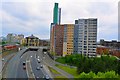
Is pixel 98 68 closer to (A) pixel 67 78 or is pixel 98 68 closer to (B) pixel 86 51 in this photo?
(A) pixel 67 78

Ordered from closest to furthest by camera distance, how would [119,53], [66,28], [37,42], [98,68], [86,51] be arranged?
[98,68], [119,53], [86,51], [66,28], [37,42]

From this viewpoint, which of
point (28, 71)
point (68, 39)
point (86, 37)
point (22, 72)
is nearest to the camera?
point (22, 72)

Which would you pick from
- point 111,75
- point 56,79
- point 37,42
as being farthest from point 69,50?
point 37,42

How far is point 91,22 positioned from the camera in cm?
3064

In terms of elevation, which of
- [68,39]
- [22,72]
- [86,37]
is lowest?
[22,72]

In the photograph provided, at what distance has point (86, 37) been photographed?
30.9m

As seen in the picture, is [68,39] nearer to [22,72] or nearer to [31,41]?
[22,72]

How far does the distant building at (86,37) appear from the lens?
99.5 ft

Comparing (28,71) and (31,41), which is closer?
(28,71)

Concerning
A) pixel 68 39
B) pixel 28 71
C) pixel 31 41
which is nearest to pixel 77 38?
pixel 68 39

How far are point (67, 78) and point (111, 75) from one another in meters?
3.54

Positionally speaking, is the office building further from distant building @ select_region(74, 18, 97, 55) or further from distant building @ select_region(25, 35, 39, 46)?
distant building @ select_region(74, 18, 97, 55)

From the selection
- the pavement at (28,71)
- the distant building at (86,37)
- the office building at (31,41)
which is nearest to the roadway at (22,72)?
the pavement at (28,71)

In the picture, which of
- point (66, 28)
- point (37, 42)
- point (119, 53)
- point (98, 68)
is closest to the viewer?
point (98, 68)
